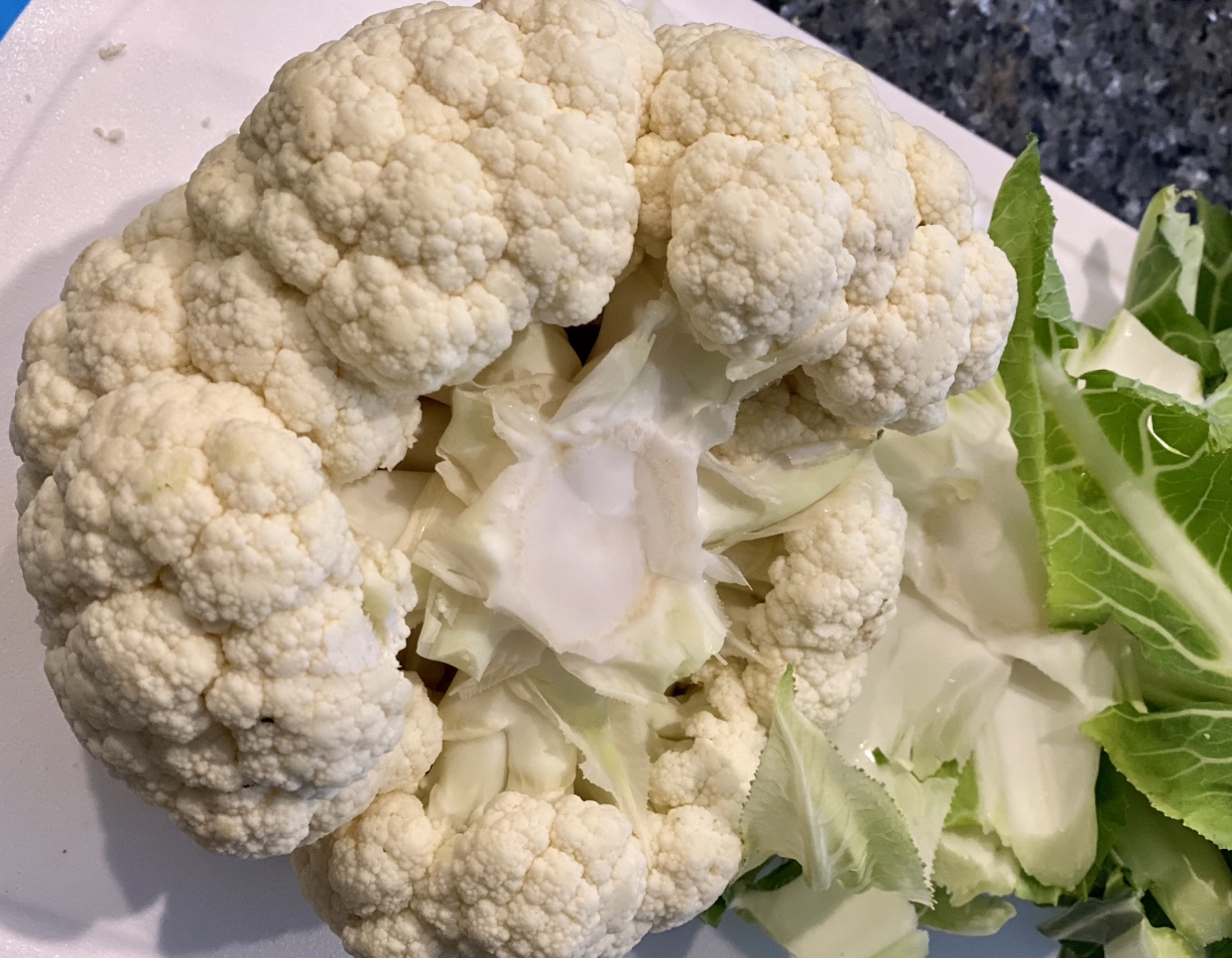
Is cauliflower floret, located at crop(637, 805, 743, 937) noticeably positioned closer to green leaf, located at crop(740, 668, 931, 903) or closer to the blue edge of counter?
green leaf, located at crop(740, 668, 931, 903)

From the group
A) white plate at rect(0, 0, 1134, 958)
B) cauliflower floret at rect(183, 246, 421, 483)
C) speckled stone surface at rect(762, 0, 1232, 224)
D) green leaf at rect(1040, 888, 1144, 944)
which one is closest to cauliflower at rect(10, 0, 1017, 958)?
cauliflower floret at rect(183, 246, 421, 483)

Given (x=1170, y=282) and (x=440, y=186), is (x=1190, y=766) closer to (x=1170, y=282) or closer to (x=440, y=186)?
(x=1170, y=282)

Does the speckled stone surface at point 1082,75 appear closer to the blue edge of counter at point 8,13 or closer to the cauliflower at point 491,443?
the cauliflower at point 491,443

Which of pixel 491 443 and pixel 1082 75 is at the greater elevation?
pixel 491 443

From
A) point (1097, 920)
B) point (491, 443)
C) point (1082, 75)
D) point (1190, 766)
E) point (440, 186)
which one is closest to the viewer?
point (440, 186)

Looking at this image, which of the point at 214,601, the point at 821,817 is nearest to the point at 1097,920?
the point at 821,817

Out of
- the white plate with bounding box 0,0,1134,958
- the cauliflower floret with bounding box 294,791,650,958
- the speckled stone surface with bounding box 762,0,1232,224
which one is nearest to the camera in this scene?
the cauliflower floret with bounding box 294,791,650,958

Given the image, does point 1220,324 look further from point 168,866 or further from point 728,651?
point 168,866
